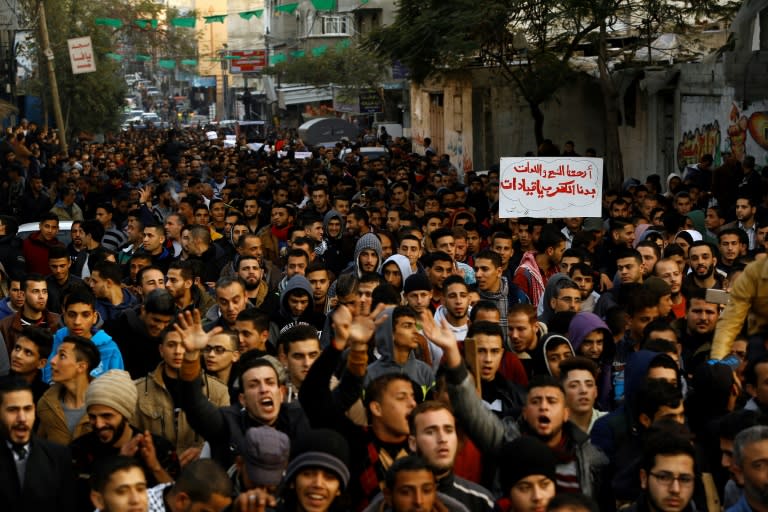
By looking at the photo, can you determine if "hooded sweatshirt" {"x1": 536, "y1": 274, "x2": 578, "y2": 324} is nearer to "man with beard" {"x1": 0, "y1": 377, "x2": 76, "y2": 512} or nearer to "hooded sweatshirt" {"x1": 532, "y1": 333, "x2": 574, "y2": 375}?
"hooded sweatshirt" {"x1": 532, "y1": 333, "x2": 574, "y2": 375}

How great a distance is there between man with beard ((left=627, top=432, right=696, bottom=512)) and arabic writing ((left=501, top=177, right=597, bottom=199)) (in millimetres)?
8292

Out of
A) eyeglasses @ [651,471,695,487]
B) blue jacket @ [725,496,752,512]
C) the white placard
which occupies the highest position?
the white placard

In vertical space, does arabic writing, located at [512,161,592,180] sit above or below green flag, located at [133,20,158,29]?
below

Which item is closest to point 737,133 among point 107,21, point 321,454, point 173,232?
point 173,232

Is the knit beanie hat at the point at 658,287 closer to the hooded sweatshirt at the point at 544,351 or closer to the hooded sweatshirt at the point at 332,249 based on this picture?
the hooded sweatshirt at the point at 544,351

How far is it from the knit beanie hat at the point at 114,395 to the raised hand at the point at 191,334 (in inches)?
17.7

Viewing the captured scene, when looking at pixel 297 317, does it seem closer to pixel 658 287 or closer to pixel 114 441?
pixel 658 287

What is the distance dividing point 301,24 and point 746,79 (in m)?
63.4

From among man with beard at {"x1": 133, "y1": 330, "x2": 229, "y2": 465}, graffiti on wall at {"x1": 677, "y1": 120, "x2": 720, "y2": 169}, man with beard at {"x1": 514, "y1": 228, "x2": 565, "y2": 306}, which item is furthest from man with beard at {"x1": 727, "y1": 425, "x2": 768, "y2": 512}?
graffiti on wall at {"x1": 677, "y1": 120, "x2": 720, "y2": 169}

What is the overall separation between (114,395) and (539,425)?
203 centimetres

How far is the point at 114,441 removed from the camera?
673cm

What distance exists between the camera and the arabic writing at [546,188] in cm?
1396

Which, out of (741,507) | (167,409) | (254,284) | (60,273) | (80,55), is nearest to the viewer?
(741,507)

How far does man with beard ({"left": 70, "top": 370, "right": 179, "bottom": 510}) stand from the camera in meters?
6.35
